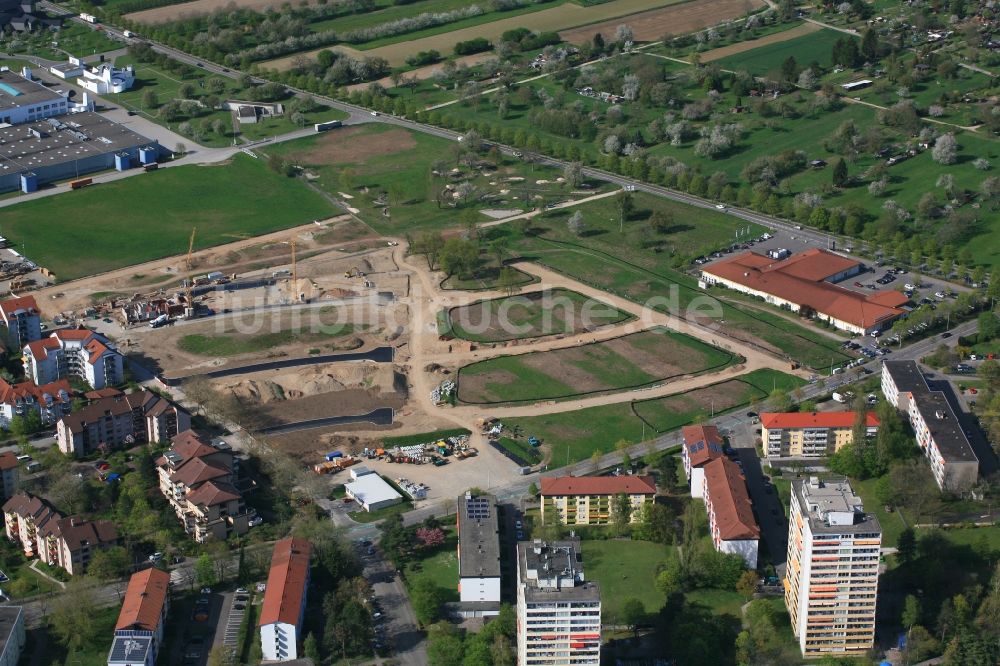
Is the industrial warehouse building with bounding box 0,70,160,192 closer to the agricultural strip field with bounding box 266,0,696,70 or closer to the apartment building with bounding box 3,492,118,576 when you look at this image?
the agricultural strip field with bounding box 266,0,696,70

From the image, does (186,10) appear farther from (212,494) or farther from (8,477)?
(212,494)

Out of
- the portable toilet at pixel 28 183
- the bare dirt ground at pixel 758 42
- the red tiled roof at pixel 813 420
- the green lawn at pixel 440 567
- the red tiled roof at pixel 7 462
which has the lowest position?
the portable toilet at pixel 28 183

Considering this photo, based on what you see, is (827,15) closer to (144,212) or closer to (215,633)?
(144,212)

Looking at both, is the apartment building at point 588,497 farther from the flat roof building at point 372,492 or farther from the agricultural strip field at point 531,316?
the agricultural strip field at point 531,316

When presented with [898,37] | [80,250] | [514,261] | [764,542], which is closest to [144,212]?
[80,250]

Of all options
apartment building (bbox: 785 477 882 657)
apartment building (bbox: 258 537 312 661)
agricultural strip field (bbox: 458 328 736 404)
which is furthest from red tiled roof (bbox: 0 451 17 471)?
apartment building (bbox: 785 477 882 657)

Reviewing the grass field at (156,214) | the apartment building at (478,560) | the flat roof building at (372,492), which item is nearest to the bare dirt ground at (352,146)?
the grass field at (156,214)
